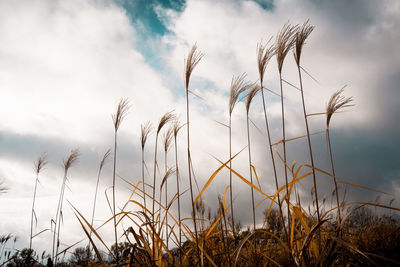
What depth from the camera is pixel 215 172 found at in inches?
73.5

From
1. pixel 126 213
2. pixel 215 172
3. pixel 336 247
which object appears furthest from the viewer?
pixel 126 213

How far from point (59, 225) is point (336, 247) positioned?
532 centimetres

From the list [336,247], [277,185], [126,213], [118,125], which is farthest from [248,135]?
[118,125]

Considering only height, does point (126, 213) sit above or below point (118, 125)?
below

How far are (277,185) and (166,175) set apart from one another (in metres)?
1.29

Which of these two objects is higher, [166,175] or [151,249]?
[166,175]

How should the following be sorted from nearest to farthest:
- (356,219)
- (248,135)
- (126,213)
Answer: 1. (126,213)
2. (248,135)
3. (356,219)

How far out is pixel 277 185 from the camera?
2.02m

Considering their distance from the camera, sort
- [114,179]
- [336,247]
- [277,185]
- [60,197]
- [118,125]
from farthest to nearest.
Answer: [60,197] < [118,125] < [114,179] < [277,185] < [336,247]

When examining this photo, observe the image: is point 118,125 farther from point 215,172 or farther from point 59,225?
point 59,225

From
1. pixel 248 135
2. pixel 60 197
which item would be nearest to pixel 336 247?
pixel 248 135

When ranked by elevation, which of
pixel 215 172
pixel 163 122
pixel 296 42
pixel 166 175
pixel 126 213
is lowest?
pixel 126 213

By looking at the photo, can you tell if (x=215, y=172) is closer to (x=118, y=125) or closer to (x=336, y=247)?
(x=336, y=247)

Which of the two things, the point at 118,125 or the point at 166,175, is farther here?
the point at 118,125
